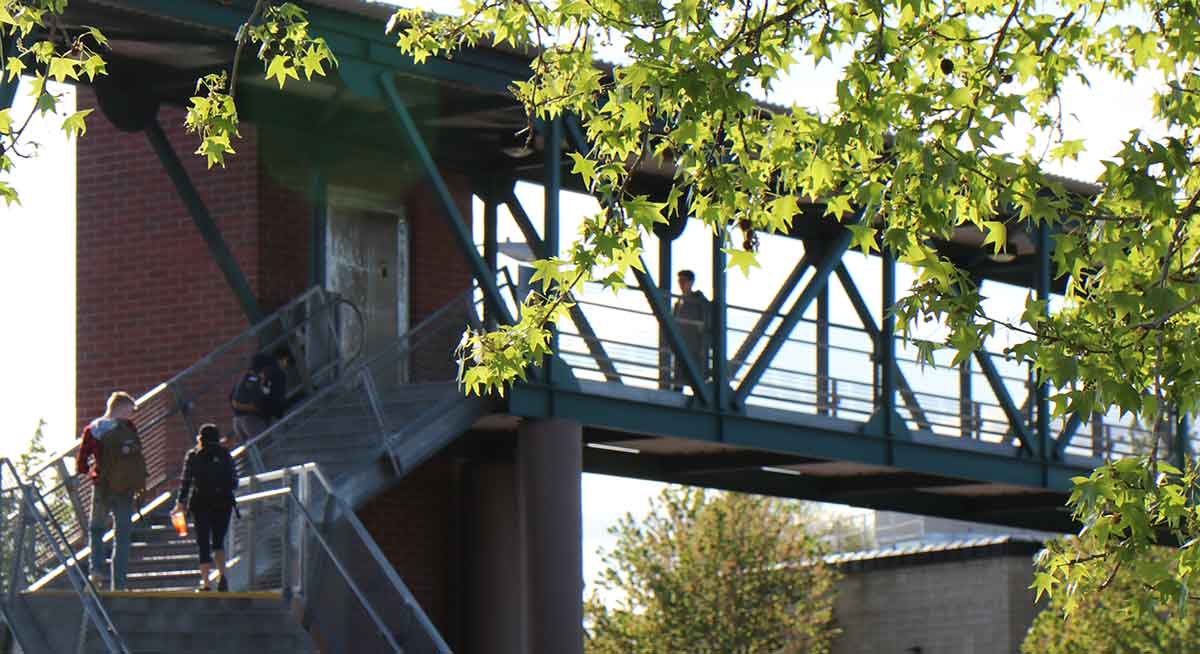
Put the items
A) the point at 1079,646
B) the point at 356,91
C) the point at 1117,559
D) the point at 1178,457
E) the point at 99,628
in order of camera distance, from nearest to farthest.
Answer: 1. the point at 1117,559
2. the point at 99,628
3. the point at 356,91
4. the point at 1178,457
5. the point at 1079,646

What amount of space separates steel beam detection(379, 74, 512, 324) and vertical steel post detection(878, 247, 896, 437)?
544 centimetres

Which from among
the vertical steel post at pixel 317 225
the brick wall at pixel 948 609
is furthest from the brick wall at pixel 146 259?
the brick wall at pixel 948 609

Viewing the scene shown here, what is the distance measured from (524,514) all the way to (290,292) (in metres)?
3.98

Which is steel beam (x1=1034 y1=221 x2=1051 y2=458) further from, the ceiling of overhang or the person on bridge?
the person on bridge

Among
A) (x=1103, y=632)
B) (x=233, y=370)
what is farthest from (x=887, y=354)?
(x=1103, y=632)

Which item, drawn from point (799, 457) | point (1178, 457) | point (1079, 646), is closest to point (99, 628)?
point (799, 457)

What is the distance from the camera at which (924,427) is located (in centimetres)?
2788

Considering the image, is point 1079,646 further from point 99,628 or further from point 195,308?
point 99,628

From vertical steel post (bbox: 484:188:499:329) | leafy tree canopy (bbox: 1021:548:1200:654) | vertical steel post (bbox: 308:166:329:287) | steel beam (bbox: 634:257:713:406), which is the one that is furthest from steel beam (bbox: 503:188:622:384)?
leafy tree canopy (bbox: 1021:548:1200:654)

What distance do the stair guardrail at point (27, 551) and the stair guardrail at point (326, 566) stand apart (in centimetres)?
142

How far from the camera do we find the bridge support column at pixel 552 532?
22125mm

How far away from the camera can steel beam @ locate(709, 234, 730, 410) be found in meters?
24.5

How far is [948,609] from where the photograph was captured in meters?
44.1

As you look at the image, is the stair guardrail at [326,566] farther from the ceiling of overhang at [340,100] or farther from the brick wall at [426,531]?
the brick wall at [426,531]
